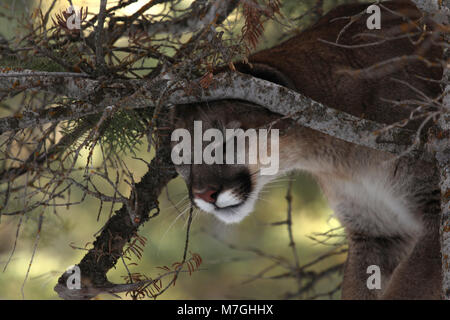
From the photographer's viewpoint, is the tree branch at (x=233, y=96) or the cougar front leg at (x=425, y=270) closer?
the tree branch at (x=233, y=96)

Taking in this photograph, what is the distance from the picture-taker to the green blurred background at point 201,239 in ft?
15.2

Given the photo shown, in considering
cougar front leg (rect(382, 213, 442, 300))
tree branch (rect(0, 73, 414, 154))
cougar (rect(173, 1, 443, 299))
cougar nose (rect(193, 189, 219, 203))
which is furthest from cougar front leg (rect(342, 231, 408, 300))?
tree branch (rect(0, 73, 414, 154))

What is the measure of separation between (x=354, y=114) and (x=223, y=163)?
0.81m

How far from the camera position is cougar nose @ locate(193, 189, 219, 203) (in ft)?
11.7

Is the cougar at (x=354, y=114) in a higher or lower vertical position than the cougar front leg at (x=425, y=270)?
higher

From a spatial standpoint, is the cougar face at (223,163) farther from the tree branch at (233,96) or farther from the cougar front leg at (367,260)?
the cougar front leg at (367,260)

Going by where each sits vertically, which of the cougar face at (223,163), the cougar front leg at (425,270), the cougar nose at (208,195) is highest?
the cougar face at (223,163)

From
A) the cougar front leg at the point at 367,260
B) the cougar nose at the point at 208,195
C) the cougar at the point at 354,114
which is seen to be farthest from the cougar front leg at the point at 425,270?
the cougar nose at the point at 208,195

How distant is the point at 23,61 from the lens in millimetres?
3316

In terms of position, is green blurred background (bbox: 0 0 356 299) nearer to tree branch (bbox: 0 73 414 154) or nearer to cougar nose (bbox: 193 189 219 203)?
cougar nose (bbox: 193 189 219 203)

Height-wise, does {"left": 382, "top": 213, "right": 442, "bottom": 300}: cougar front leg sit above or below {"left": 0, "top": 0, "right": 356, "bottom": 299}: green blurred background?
below

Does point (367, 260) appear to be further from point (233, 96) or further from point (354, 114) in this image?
point (233, 96)

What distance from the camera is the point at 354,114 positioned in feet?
11.7
